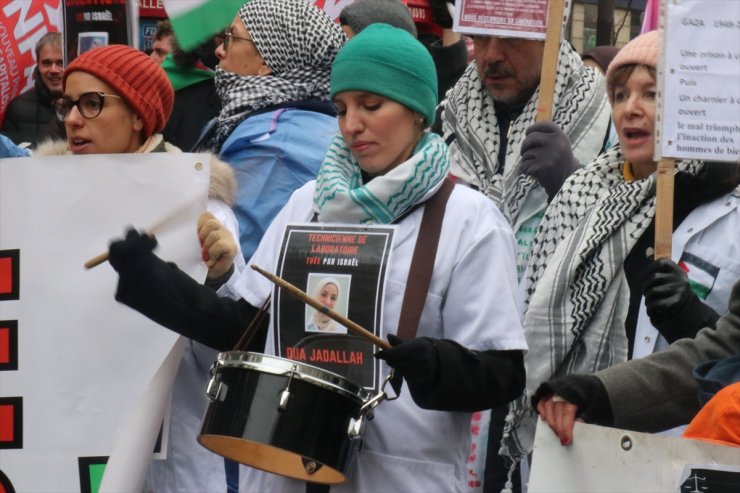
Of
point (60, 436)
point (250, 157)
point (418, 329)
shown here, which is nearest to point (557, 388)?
point (418, 329)

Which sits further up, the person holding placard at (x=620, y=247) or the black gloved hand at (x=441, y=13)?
the black gloved hand at (x=441, y=13)

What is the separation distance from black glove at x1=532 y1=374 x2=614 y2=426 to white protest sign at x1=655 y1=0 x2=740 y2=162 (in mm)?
901

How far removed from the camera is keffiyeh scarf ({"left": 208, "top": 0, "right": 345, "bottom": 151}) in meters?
5.86

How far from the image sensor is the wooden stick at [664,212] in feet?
14.6

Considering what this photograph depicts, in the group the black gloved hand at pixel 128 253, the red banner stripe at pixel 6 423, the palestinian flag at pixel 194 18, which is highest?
the palestinian flag at pixel 194 18

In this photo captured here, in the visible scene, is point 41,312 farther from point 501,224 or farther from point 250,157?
point 501,224

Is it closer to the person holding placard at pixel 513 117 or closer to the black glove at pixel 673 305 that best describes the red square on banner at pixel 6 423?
the person holding placard at pixel 513 117

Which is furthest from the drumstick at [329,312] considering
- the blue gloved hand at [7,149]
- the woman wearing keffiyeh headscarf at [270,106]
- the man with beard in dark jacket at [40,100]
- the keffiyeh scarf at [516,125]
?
the man with beard in dark jacket at [40,100]

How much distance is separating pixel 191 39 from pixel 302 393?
1796 mm

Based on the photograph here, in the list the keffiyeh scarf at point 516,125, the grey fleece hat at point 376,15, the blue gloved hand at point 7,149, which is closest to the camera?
the keffiyeh scarf at point 516,125

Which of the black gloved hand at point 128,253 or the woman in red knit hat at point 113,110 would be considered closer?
the black gloved hand at point 128,253

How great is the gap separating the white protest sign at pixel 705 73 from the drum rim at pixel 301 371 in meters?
1.20

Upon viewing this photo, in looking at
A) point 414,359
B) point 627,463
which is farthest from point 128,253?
point 627,463

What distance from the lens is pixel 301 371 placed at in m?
3.94
